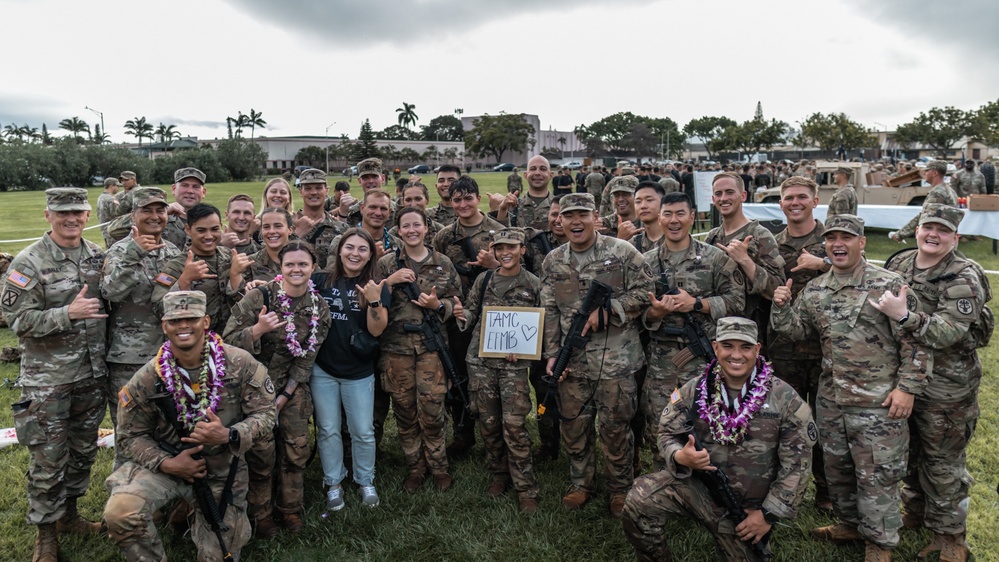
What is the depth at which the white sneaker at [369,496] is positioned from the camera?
17.9 feet

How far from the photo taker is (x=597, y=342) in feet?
16.9

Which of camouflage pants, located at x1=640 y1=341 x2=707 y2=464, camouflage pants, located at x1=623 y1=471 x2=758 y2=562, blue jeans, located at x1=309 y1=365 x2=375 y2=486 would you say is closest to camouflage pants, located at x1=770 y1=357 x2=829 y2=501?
camouflage pants, located at x1=640 y1=341 x2=707 y2=464

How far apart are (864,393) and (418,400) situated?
3512 millimetres

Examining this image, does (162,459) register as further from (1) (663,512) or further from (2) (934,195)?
(2) (934,195)

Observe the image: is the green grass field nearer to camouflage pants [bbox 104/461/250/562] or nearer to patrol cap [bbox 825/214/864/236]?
camouflage pants [bbox 104/461/250/562]

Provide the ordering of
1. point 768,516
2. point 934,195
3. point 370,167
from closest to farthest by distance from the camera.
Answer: point 768,516, point 370,167, point 934,195

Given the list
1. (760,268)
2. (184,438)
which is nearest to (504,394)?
(760,268)

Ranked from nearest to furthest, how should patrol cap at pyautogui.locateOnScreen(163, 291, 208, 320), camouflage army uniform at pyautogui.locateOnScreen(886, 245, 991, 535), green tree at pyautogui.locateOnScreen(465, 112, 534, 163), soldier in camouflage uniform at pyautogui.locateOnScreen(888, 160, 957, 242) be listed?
patrol cap at pyautogui.locateOnScreen(163, 291, 208, 320), camouflage army uniform at pyautogui.locateOnScreen(886, 245, 991, 535), soldier in camouflage uniform at pyautogui.locateOnScreen(888, 160, 957, 242), green tree at pyautogui.locateOnScreen(465, 112, 534, 163)

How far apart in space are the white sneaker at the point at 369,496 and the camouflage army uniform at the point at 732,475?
228 centimetres

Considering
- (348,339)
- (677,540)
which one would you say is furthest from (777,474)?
(348,339)

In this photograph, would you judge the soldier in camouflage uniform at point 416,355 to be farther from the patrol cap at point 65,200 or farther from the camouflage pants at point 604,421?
the patrol cap at point 65,200

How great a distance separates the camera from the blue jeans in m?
5.41

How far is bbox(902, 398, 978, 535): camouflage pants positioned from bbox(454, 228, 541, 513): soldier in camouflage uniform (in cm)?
293

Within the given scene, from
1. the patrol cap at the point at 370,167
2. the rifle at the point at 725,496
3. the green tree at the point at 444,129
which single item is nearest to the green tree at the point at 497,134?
the green tree at the point at 444,129
